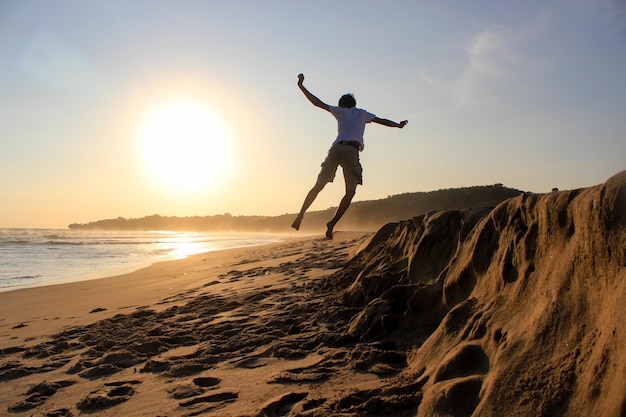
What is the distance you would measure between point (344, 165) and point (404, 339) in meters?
3.14

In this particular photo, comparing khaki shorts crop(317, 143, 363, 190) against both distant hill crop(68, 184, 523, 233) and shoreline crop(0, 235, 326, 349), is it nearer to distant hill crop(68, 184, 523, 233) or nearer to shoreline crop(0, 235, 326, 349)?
distant hill crop(68, 184, 523, 233)

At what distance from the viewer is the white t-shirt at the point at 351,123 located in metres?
5.77

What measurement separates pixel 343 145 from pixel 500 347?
3935 mm

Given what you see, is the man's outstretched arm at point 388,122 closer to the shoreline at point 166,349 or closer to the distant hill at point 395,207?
the distant hill at point 395,207

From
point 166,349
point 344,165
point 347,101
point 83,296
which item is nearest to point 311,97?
point 347,101

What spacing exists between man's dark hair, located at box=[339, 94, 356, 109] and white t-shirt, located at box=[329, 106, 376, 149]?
0.53 ft

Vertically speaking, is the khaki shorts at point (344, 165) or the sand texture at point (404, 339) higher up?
the khaki shorts at point (344, 165)

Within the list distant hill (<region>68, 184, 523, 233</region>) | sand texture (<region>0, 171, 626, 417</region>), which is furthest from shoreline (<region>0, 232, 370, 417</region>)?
distant hill (<region>68, 184, 523, 233</region>)

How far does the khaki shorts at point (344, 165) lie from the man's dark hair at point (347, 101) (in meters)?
0.52

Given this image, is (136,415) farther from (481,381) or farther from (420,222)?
(420,222)

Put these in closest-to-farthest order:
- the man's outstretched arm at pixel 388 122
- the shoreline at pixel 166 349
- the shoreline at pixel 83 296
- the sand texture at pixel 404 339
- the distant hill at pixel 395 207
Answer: the sand texture at pixel 404 339, the shoreline at pixel 166 349, the shoreline at pixel 83 296, the man's outstretched arm at pixel 388 122, the distant hill at pixel 395 207

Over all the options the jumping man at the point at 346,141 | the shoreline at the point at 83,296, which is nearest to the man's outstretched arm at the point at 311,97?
the jumping man at the point at 346,141

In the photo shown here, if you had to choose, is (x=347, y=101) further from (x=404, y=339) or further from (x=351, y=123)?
(x=404, y=339)

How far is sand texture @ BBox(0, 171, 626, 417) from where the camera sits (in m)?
1.77
